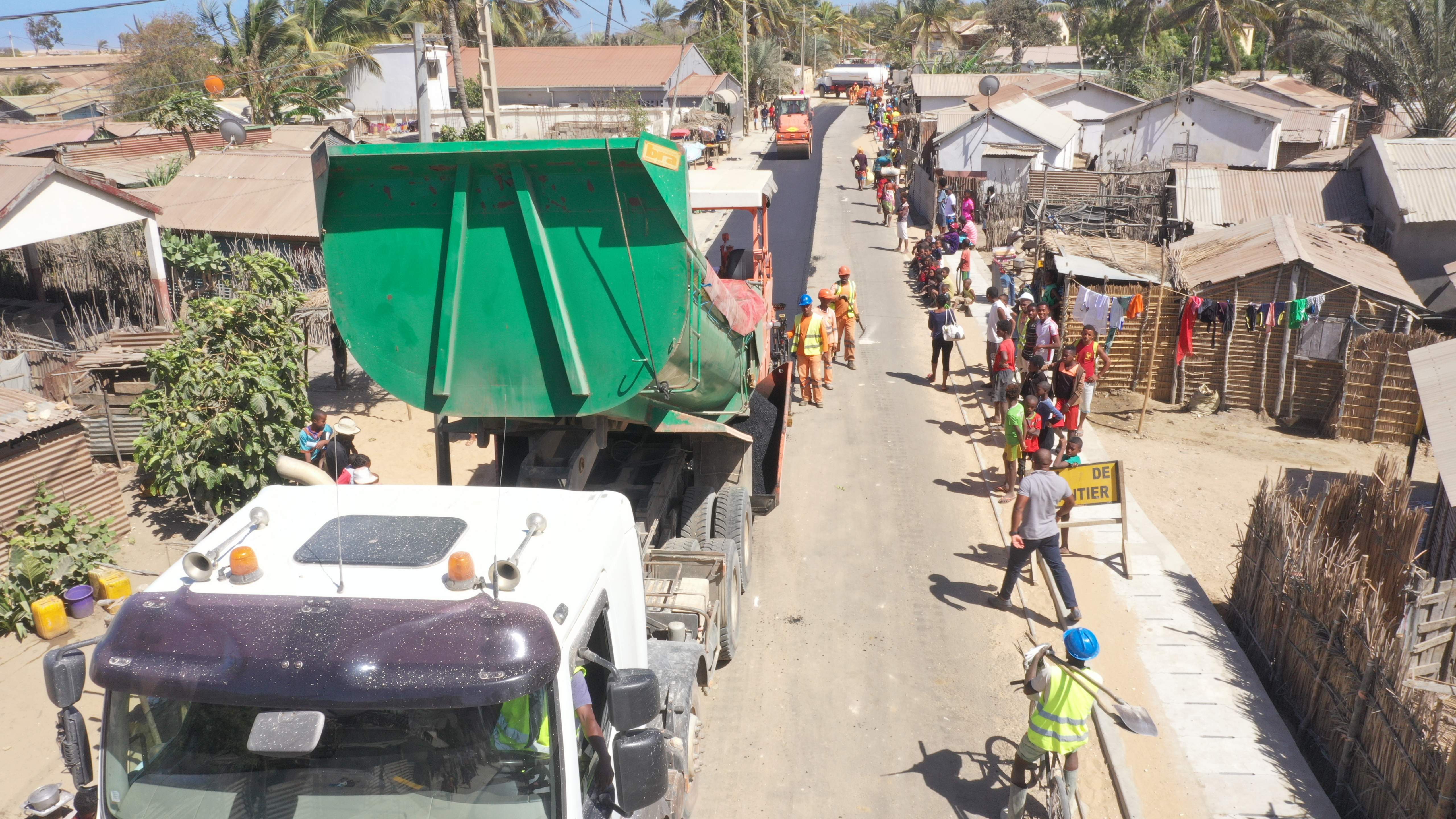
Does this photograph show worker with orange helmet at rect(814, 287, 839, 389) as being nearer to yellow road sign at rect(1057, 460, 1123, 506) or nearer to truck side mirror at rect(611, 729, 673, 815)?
yellow road sign at rect(1057, 460, 1123, 506)

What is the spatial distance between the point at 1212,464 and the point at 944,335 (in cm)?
397

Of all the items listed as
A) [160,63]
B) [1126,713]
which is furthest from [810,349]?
[160,63]

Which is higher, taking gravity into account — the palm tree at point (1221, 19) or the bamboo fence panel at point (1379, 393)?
the palm tree at point (1221, 19)

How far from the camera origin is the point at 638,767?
3521 millimetres

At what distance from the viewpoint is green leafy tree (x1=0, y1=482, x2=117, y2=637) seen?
877cm

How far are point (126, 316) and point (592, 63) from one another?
3831cm

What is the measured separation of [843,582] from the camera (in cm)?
941

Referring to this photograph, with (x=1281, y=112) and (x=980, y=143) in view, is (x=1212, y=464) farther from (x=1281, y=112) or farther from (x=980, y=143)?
(x=1281, y=112)

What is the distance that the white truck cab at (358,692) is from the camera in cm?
328

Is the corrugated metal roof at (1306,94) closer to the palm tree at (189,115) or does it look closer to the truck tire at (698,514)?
the truck tire at (698,514)

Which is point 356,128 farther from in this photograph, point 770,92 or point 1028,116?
point 770,92

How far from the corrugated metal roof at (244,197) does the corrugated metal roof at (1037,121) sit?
1788 centimetres

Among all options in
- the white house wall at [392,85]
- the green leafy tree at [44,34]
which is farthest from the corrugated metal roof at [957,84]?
the green leafy tree at [44,34]

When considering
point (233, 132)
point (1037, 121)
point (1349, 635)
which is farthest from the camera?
point (1037, 121)
